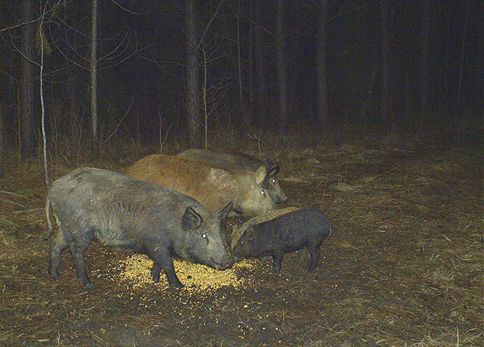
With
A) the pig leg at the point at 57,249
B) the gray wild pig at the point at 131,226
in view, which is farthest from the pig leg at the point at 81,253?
the pig leg at the point at 57,249

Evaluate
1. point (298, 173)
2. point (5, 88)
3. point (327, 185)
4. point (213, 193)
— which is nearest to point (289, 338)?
point (213, 193)

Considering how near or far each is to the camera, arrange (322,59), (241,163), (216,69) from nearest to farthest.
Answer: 1. (241,163)
2. (322,59)
3. (216,69)

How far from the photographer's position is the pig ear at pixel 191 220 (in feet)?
Result: 13.0

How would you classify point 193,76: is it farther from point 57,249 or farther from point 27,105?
point 57,249

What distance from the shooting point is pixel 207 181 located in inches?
215

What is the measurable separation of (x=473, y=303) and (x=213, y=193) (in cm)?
311

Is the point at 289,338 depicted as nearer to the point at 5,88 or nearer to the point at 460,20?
the point at 5,88

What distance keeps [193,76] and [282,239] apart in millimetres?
6518

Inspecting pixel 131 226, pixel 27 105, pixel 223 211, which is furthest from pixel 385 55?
pixel 131 226

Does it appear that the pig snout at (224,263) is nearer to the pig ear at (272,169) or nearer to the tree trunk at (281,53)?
the pig ear at (272,169)

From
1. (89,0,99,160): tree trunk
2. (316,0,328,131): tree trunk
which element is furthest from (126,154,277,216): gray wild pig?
(316,0,328,131): tree trunk

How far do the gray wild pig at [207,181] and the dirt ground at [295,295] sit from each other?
109 centimetres

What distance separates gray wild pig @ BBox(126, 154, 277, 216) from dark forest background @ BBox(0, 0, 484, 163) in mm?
1970

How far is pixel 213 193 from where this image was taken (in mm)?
5469
